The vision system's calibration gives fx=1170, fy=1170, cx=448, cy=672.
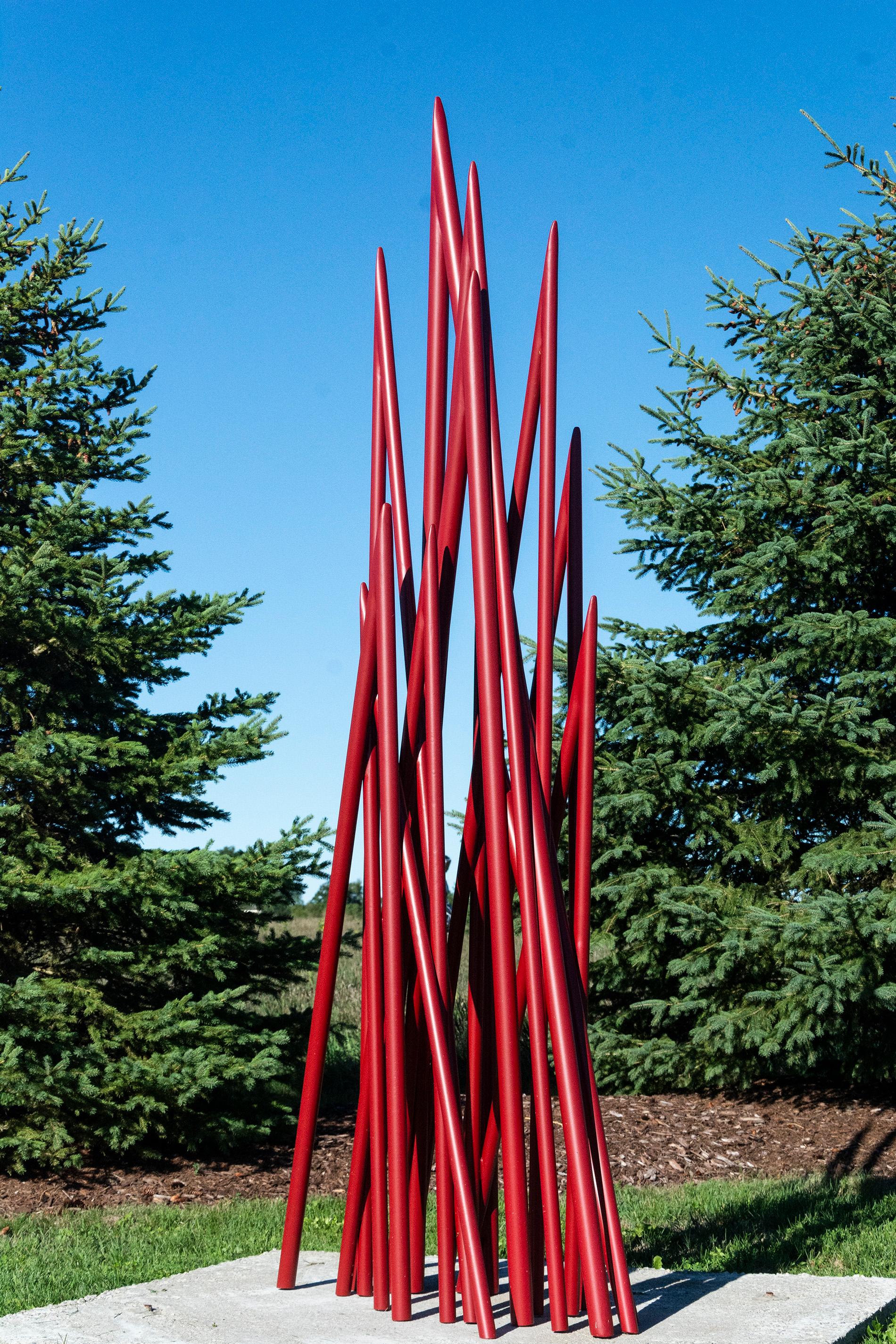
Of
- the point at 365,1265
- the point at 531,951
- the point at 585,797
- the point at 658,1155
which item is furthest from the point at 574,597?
the point at 658,1155

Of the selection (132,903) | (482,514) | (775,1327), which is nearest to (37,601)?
(132,903)

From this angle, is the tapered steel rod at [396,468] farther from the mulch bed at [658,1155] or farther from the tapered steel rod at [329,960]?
the mulch bed at [658,1155]

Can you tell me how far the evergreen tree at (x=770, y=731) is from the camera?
7227 mm

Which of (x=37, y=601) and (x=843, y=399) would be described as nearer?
(x=37, y=601)

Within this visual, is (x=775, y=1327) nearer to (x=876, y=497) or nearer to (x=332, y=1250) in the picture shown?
(x=332, y=1250)

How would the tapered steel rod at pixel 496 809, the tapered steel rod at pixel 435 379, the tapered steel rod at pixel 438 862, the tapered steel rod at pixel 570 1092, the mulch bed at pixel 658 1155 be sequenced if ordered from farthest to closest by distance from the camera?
1. the mulch bed at pixel 658 1155
2. the tapered steel rod at pixel 435 379
3. the tapered steel rod at pixel 438 862
4. the tapered steel rod at pixel 496 809
5. the tapered steel rod at pixel 570 1092

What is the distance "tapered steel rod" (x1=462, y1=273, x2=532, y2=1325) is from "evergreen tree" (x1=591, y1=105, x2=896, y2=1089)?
402cm

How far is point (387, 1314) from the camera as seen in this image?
323cm

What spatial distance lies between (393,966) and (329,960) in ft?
0.86

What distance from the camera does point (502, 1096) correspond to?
120 inches

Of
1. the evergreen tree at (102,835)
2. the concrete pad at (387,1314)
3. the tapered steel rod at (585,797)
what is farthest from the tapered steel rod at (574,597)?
the evergreen tree at (102,835)

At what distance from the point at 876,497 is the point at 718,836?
246 cm

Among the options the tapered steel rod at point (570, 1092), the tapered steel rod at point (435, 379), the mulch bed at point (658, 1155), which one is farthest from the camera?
the mulch bed at point (658, 1155)

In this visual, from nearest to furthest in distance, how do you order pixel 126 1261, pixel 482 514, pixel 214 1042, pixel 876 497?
pixel 482 514 → pixel 126 1261 → pixel 214 1042 → pixel 876 497
